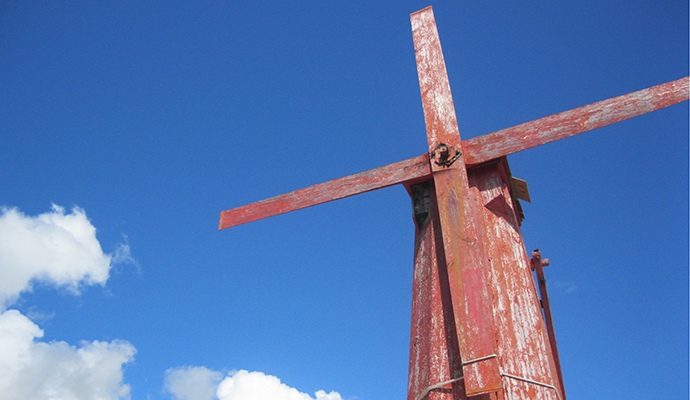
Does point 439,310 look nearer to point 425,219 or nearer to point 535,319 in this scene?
point 535,319

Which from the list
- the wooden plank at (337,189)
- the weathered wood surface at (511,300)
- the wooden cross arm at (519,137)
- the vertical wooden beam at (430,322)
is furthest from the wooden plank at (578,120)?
the vertical wooden beam at (430,322)

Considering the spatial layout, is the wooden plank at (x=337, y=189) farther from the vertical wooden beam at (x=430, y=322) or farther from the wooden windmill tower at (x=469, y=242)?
the vertical wooden beam at (x=430, y=322)

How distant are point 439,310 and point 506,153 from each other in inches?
45.5

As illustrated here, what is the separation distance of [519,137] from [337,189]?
1.37 m

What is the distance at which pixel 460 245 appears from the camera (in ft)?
8.28

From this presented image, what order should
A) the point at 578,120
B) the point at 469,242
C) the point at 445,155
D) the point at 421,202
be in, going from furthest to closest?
the point at 421,202
the point at 445,155
the point at 578,120
the point at 469,242

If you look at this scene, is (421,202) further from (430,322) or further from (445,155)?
(430,322)

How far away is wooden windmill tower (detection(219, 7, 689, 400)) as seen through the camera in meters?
2.29

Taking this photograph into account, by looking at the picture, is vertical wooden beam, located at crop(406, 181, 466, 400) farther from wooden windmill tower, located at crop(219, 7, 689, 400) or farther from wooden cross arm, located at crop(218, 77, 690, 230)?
wooden cross arm, located at crop(218, 77, 690, 230)

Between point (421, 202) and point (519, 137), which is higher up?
point (519, 137)

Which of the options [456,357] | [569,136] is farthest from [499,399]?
[569,136]

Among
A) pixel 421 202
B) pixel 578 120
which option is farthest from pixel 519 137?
pixel 421 202

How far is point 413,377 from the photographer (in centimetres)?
268

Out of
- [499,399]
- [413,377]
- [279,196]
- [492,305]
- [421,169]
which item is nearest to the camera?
[499,399]
